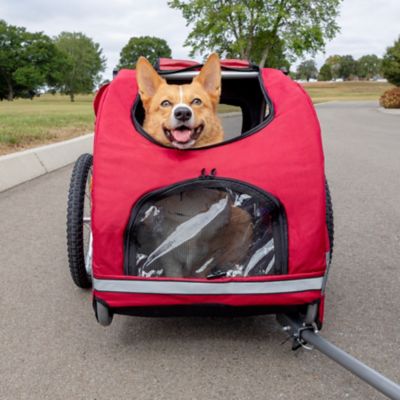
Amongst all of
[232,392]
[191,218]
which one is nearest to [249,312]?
[232,392]

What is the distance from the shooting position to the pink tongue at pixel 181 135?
7.76 feet

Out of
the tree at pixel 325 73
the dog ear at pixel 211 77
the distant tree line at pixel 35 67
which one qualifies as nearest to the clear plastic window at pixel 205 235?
the dog ear at pixel 211 77

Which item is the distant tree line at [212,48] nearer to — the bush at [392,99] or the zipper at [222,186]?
the zipper at [222,186]

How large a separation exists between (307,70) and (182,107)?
139 metres

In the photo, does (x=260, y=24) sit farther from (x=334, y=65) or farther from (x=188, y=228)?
(x=334, y=65)

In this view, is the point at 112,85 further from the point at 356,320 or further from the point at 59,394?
the point at 356,320

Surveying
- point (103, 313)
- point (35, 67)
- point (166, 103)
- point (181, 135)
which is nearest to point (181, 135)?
point (181, 135)

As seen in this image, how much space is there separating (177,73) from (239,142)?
3.06 ft

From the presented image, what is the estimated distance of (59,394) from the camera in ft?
6.47

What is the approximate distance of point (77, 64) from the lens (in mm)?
81312

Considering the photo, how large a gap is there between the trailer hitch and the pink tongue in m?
0.96

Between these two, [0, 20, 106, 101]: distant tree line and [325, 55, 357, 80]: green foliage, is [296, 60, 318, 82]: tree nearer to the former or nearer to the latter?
[325, 55, 357, 80]: green foliage

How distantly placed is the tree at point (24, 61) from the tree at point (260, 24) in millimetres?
32933

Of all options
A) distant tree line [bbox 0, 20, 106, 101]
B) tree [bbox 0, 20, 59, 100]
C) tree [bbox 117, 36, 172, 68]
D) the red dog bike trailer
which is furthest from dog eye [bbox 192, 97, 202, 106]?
tree [bbox 117, 36, 172, 68]
